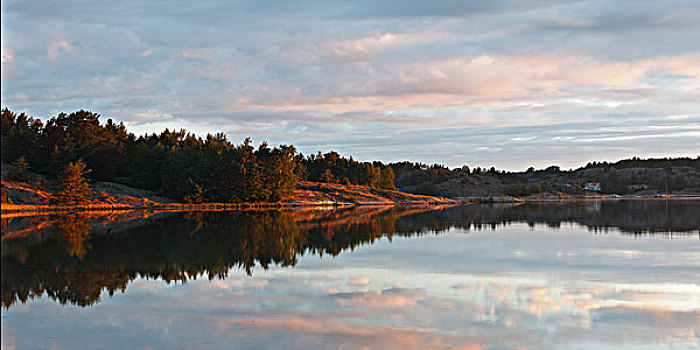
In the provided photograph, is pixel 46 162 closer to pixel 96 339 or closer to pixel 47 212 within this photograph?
pixel 47 212

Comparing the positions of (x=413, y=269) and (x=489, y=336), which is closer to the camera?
(x=489, y=336)

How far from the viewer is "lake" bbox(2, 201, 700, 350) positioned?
13.7m

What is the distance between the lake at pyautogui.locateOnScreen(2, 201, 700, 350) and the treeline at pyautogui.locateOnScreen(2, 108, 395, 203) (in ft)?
208

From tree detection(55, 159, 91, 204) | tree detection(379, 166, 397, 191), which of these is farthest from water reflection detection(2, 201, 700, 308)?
tree detection(379, 166, 397, 191)

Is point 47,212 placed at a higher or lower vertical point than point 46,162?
lower

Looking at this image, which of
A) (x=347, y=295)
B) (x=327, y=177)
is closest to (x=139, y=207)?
(x=347, y=295)

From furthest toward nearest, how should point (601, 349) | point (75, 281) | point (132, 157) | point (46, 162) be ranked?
1. point (132, 157)
2. point (46, 162)
3. point (75, 281)
4. point (601, 349)

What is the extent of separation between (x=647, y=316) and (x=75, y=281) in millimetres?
17496

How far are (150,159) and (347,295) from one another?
296 ft

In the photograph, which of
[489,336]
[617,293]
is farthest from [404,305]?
[617,293]

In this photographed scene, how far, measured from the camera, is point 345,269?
24984 millimetres

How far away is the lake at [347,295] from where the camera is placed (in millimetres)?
13703

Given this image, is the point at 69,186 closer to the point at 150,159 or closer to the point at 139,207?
the point at 139,207

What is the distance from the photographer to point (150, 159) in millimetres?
103125
